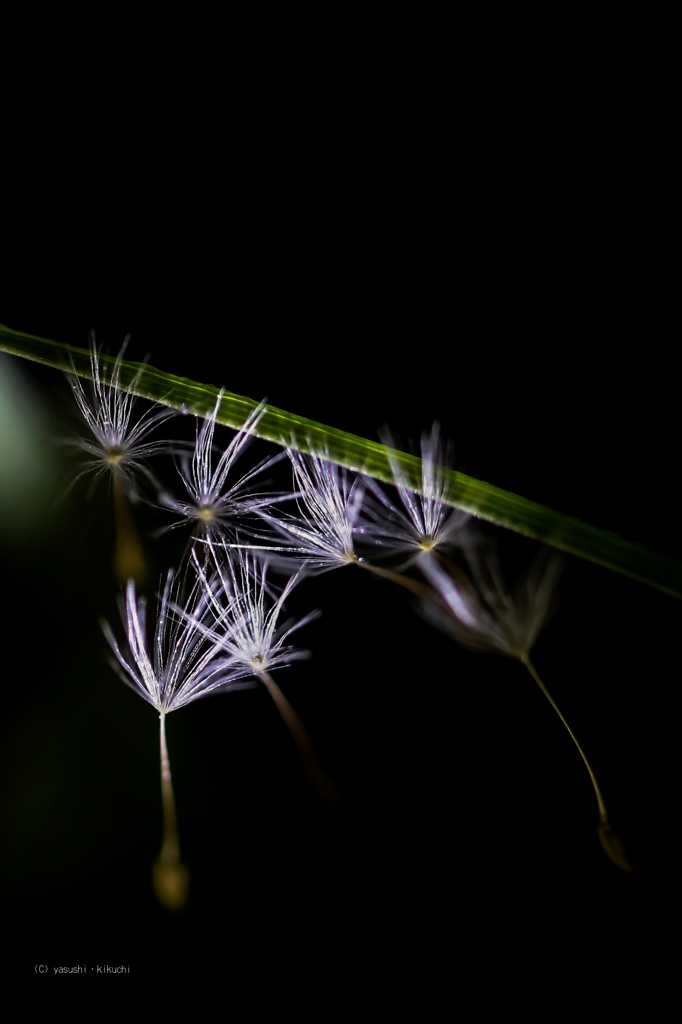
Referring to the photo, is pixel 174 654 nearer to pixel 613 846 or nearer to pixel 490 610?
pixel 490 610

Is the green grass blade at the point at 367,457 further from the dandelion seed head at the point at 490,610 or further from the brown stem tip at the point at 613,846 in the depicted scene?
the brown stem tip at the point at 613,846

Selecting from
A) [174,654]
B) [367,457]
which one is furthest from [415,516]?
[174,654]

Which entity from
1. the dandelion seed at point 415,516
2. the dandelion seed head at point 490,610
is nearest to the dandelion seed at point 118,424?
the dandelion seed at point 415,516

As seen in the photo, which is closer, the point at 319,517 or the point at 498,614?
the point at 498,614

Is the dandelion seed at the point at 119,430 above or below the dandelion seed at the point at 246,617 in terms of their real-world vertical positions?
above

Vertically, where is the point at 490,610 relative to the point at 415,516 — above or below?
below

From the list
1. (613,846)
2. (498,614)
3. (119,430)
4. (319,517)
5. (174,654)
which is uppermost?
(119,430)

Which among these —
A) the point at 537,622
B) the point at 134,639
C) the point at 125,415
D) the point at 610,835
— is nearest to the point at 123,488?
the point at 125,415

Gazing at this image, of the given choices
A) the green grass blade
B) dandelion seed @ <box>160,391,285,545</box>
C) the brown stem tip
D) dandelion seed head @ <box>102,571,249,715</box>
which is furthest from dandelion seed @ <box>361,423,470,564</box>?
the brown stem tip
